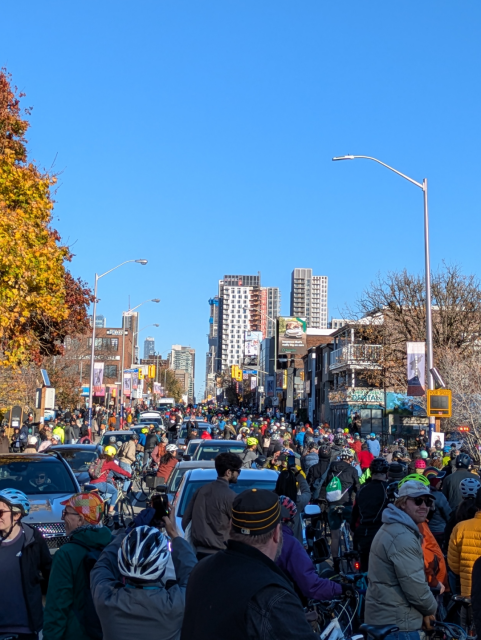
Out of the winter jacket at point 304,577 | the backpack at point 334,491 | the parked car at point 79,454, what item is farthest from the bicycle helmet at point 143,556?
the parked car at point 79,454

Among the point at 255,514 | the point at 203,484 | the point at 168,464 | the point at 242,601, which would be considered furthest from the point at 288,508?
the point at 168,464

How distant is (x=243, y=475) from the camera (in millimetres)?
10188

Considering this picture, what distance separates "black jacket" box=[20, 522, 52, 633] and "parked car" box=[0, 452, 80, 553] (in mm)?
5216

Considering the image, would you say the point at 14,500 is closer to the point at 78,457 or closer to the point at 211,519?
the point at 211,519

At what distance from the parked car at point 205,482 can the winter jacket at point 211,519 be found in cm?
261

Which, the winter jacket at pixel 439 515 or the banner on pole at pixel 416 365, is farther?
the banner on pole at pixel 416 365

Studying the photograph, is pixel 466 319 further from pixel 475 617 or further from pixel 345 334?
pixel 475 617

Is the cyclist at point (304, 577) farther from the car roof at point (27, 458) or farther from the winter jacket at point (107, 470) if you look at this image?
the winter jacket at point (107, 470)

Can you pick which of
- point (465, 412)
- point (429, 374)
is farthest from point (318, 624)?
point (465, 412)

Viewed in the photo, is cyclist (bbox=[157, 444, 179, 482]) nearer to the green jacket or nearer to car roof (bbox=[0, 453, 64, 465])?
car roof (bbox=[0, 453, 64, 465])

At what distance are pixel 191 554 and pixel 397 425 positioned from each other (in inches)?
2016

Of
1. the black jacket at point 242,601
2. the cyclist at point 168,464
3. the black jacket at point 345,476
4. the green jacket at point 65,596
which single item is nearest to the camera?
the black jacket at point 242,601

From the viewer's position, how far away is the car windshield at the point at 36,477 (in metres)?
11.8

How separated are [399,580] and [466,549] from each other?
1.54m
